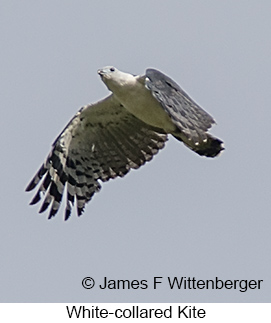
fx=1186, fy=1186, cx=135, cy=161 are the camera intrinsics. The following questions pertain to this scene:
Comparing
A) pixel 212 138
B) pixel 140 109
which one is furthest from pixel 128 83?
pixel 212 138

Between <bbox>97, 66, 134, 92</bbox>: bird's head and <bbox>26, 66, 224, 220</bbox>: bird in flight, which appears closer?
<bbox>97, 66, 134, 92</bbox>: bird's head

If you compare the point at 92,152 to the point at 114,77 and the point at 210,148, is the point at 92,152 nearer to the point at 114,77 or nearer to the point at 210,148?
the point at 114,77

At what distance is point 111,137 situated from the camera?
16.3m

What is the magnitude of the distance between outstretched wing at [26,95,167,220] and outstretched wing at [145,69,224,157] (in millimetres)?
1555

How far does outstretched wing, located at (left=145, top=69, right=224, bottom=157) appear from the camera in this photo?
1411 cm

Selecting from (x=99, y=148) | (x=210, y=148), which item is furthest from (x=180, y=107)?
(x=99, y=148)

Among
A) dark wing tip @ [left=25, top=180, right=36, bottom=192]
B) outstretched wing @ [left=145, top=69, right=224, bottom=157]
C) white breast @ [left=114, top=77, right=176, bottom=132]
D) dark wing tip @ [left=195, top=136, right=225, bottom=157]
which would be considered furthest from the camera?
dark wing tip @ [left=25, top=180, right=36, bottom=192]

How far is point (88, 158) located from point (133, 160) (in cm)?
62

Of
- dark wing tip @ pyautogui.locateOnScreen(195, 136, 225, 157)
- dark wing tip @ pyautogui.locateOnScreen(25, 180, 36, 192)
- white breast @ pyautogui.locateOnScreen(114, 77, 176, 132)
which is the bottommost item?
dark wing tip @ pyautogui.locateOnScreen(25, 180, 36, 192)

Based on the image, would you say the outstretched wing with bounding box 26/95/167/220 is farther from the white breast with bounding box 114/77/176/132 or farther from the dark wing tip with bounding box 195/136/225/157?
the dark wing tip with bounding box 195/136/225/157

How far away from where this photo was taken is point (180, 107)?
1427 cm

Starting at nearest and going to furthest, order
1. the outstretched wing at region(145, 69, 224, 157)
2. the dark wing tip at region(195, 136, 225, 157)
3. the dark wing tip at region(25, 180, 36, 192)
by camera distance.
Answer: the outstretched wing at region(145, 69, 224, 157)
the dark wing tip at region(195, 136, 225, 157)
the dark wing tip at region(25, 180, 36, 192)

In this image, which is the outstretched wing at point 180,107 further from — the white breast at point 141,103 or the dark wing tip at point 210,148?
the white breast at point 141,103

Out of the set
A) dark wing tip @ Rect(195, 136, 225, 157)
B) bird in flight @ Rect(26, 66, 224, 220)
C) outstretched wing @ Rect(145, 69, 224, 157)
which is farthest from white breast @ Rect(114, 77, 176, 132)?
outstretched wing @ Rect(145, 69, 224, 157)
